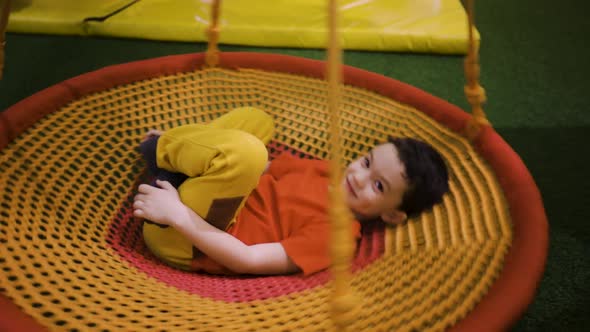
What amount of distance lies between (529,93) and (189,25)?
3.43ft

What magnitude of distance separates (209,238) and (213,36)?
1.52 feet

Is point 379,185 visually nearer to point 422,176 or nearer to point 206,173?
point 422,176

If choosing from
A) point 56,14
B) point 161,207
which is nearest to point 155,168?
point 161,207

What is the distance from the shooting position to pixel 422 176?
80 centimetres

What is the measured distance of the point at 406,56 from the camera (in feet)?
5.03

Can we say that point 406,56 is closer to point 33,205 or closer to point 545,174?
point 545,174

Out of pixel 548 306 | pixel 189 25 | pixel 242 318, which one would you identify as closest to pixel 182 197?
pixel 242 318

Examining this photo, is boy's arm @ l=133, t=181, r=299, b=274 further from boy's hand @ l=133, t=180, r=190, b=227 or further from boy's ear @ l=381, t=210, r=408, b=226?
boy's ear @ l=381, t=210, r=408, b=226

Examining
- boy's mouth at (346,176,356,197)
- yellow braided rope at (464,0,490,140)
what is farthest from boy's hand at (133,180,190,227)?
yellow braided rope at (464,0,490,140)

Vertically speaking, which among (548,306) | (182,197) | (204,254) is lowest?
(548,306)

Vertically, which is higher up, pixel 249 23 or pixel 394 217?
pixel 249 23

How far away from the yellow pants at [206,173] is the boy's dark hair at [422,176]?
0.24m

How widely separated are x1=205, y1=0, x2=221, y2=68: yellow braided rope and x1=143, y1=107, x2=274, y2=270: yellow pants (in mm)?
259

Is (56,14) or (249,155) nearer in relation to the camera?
(249,155)
